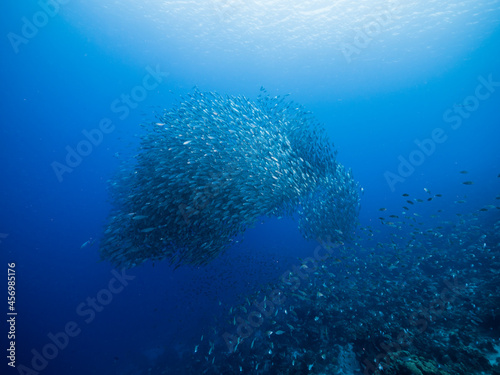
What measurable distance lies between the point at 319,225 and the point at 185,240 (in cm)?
645

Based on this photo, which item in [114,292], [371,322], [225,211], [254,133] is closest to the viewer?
[371,322]

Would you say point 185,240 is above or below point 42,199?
below

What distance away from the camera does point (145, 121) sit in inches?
416

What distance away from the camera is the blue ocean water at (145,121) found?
1609cm

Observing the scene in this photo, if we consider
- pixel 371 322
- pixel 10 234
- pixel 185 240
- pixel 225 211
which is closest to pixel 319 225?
pixel 371 322

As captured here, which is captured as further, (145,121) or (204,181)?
(145,121)

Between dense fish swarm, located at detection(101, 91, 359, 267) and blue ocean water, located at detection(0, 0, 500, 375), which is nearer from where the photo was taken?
dense fish swarm, located at detection(101, 91, 359, 267)

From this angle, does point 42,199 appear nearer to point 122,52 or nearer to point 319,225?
point 122,52

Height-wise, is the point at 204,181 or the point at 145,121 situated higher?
the point at 145,121

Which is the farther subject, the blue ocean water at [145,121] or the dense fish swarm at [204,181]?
the blue ocean water at [145,121]

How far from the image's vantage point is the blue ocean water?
52.8ft

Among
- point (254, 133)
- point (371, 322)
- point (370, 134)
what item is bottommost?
point (370, 134)

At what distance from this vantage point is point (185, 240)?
893 cm

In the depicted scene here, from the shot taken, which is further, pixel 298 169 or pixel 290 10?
pixel 290 10
